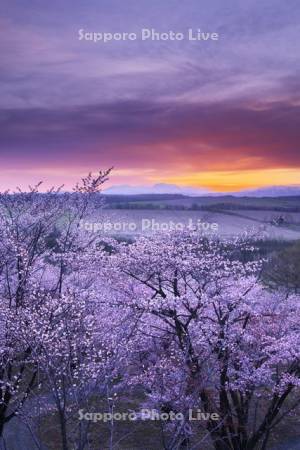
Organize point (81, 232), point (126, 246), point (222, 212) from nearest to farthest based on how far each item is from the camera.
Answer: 1. point (126, 246)
2. point (81, 232)
3. point (222, 212)

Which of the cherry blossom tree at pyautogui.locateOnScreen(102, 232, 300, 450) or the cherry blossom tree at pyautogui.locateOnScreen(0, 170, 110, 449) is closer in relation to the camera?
the cherry blossom tree at pyautogui.locateOnScreen(0, 170, 110, 449)

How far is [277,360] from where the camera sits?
15789 mm

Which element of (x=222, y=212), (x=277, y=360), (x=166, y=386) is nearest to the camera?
(x=166, y=386)

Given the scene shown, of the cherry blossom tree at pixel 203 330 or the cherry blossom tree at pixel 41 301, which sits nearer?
the cherry blossom tree at pixel 41 301

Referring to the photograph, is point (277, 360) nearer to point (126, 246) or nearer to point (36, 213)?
point (126, 246)

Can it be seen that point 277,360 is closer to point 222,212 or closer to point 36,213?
point 36,213

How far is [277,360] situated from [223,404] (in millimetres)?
2147

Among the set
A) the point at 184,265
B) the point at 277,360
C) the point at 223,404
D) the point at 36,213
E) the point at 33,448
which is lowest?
the point at 33,448

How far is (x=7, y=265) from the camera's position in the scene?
53.5ft

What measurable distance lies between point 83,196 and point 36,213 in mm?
2528

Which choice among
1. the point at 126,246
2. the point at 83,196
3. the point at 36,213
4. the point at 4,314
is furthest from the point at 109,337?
the point at 83,196

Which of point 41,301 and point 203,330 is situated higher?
point 41,301

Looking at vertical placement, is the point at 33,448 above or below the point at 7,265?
below

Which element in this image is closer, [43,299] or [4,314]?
[4,314]
